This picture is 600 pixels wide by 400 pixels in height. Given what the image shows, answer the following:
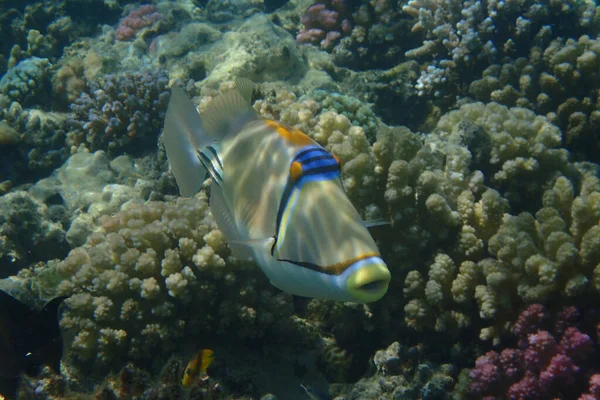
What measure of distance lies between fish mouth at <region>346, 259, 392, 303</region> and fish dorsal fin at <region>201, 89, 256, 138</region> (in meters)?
1.02

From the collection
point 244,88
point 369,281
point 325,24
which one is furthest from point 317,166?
point 325,24

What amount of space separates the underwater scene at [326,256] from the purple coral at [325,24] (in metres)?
2.61

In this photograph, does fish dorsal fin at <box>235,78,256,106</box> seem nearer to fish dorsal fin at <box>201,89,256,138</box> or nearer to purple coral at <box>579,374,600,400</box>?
fish dorsal fin at <box>201,89,256,138</box>

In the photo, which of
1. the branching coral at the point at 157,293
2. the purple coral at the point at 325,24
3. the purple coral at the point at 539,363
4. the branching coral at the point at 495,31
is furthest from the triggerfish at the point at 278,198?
the purple coral at the point at 325,24

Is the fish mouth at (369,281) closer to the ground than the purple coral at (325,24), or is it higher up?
higher up

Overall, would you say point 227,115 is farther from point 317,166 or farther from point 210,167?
point 317,166

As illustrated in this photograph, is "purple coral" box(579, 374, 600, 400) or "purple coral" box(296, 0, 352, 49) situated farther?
"purple coral" box(296, 0, 352, 49)

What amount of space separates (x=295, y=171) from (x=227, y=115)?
0.68 metres

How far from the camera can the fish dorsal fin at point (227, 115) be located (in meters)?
1.97

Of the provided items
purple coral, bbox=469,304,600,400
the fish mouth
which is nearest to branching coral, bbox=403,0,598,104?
purple coral, bbox=469,304,600,400

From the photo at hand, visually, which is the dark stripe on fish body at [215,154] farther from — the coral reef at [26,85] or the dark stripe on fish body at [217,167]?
the coral reef at [26,85]

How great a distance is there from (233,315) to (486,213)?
7.95ft

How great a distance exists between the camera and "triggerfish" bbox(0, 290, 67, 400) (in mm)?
3166

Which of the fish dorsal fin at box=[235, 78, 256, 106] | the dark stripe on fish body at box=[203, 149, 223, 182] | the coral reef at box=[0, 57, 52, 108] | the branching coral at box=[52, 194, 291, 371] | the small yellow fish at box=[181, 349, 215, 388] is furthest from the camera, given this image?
the coral reef at box=[0, 57, 52, 108]
